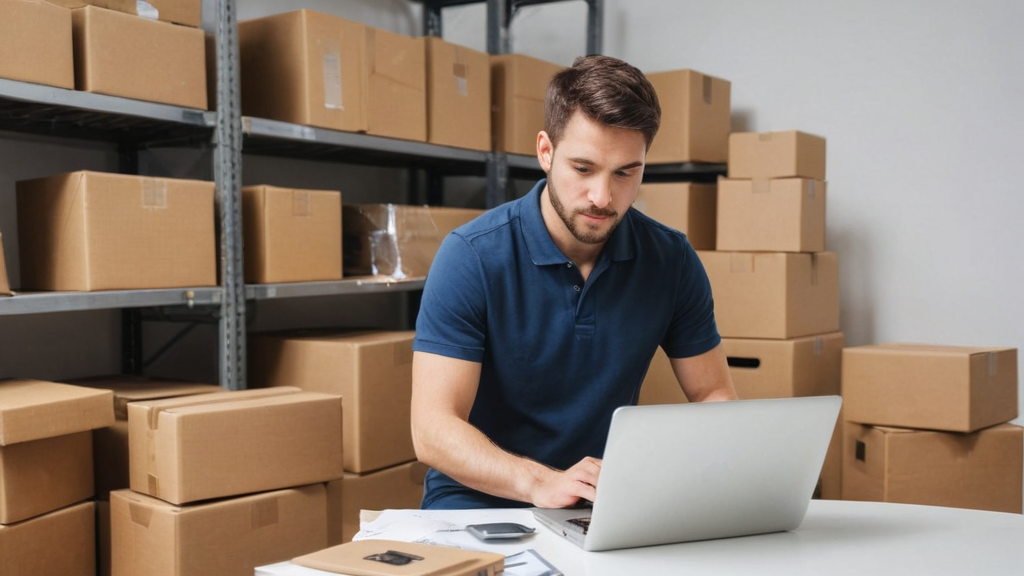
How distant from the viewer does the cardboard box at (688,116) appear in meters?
2.95

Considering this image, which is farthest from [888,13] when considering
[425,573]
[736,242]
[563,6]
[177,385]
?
[425,573]

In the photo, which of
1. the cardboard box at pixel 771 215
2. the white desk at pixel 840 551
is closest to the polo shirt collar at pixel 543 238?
the white desk at pixel 840 551

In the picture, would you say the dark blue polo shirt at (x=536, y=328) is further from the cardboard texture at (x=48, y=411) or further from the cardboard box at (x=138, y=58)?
the cardboard box at (x=138, y=58)

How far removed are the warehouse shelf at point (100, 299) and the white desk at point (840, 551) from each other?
3.59 ft

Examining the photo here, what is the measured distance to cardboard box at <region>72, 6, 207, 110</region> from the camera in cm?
181

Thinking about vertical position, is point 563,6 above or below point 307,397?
above

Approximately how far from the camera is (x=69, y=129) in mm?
2248

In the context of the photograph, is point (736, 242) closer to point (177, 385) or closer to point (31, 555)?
point (177, 385)

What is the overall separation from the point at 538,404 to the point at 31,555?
38.3 inches

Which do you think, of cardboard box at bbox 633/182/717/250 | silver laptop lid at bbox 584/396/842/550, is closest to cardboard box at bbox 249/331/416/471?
cardboard box at bbox 633/182/717/250

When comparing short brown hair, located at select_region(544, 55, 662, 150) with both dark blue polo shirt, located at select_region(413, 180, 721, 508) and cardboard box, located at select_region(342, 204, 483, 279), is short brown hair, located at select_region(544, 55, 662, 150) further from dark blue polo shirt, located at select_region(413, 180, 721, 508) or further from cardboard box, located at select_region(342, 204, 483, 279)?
cardboard box, located at select_region(342, 204, 483, 279)

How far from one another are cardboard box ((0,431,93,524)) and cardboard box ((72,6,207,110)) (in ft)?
2.30

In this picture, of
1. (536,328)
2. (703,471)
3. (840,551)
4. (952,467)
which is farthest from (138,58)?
(952,467)

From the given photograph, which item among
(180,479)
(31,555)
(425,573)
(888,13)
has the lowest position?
(31,555)
